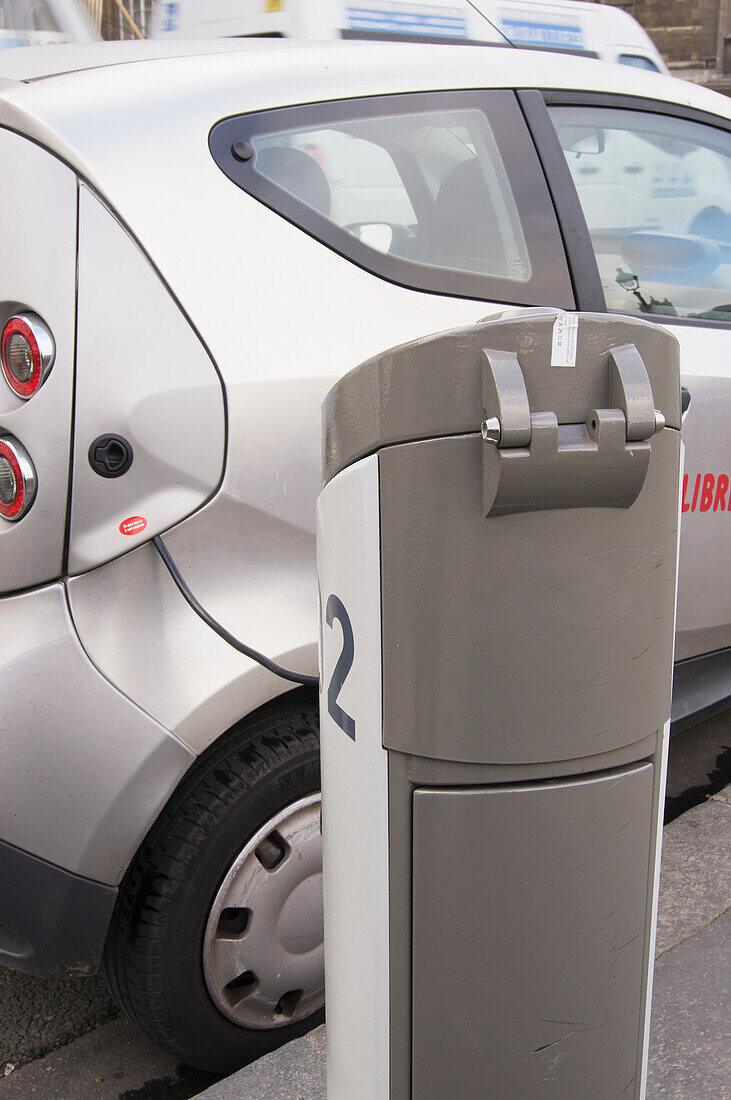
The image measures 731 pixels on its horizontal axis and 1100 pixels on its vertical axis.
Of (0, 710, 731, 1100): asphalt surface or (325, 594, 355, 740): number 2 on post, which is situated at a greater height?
(325, 594, 355, 740): number 2 on post

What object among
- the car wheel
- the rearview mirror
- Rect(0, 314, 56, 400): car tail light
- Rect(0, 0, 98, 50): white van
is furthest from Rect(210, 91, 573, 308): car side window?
Rect(0, 0, 98, 50): white van

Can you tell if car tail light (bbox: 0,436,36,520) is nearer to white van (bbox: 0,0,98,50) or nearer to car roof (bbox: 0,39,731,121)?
car roof (bbox: 0,39,731,121)

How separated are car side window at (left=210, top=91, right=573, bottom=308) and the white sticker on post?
0.98 m

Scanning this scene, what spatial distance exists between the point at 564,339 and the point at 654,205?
1.78 m

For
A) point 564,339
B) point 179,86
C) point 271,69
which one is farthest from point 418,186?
point 564,339

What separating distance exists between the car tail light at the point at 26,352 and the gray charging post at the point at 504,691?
0.64m

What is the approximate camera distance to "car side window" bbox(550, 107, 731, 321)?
2.31 meters

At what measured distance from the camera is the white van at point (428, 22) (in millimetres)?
2277

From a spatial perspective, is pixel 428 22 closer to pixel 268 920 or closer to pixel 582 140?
pixel 582 140

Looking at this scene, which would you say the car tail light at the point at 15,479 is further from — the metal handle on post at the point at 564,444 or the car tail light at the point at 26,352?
the metal handle on post at the point at 564,444

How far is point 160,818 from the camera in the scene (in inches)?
68.8

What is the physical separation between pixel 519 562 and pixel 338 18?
1794 mm

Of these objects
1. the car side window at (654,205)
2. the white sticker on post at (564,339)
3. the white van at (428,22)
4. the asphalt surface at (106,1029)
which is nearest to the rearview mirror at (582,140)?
Result: the car side window at (654,205)

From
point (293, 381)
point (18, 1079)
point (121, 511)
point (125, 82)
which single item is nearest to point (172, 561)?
point (121, 511)
